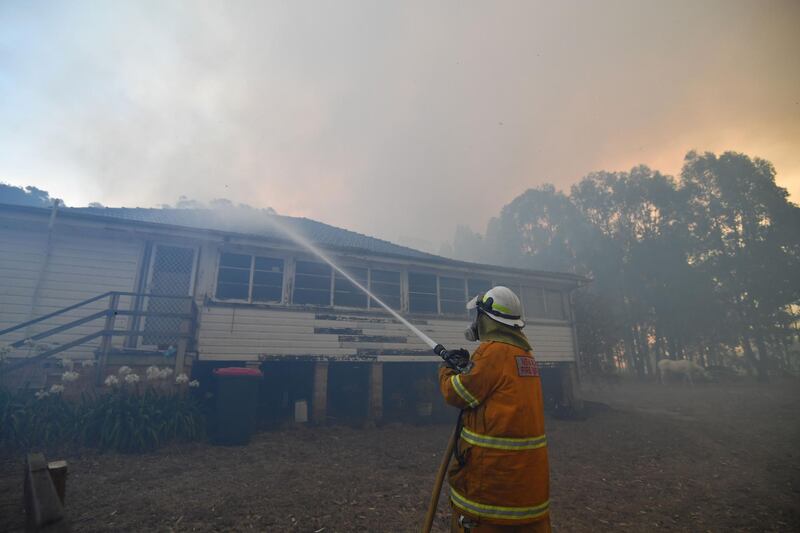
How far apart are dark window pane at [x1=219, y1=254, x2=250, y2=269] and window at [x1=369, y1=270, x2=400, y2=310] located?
4040 mm

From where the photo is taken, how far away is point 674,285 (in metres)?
30.8

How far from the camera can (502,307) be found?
113 inches

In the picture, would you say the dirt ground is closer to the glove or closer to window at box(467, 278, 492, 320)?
the glove

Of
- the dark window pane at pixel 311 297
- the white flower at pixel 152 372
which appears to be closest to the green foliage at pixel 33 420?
the white flower at pixel 152 372

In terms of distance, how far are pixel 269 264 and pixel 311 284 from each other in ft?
4.66

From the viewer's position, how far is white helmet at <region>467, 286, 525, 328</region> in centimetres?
282

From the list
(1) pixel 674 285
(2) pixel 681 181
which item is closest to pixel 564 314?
(1) pixel 674 285

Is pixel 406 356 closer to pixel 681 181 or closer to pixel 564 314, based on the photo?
pixel 564 314

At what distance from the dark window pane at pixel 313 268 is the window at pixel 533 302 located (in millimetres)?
8317

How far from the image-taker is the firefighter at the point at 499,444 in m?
2.33

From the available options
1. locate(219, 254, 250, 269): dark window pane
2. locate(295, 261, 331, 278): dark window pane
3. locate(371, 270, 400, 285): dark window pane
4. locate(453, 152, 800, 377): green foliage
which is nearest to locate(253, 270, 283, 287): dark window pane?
locate(219, 254, 250, 269): dark window pane

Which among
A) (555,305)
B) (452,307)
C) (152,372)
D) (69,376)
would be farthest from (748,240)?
(69,376)

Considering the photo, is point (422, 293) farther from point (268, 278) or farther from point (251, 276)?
point (251, 276)

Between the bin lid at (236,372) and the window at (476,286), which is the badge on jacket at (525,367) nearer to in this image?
the bin lid at (236,372)
